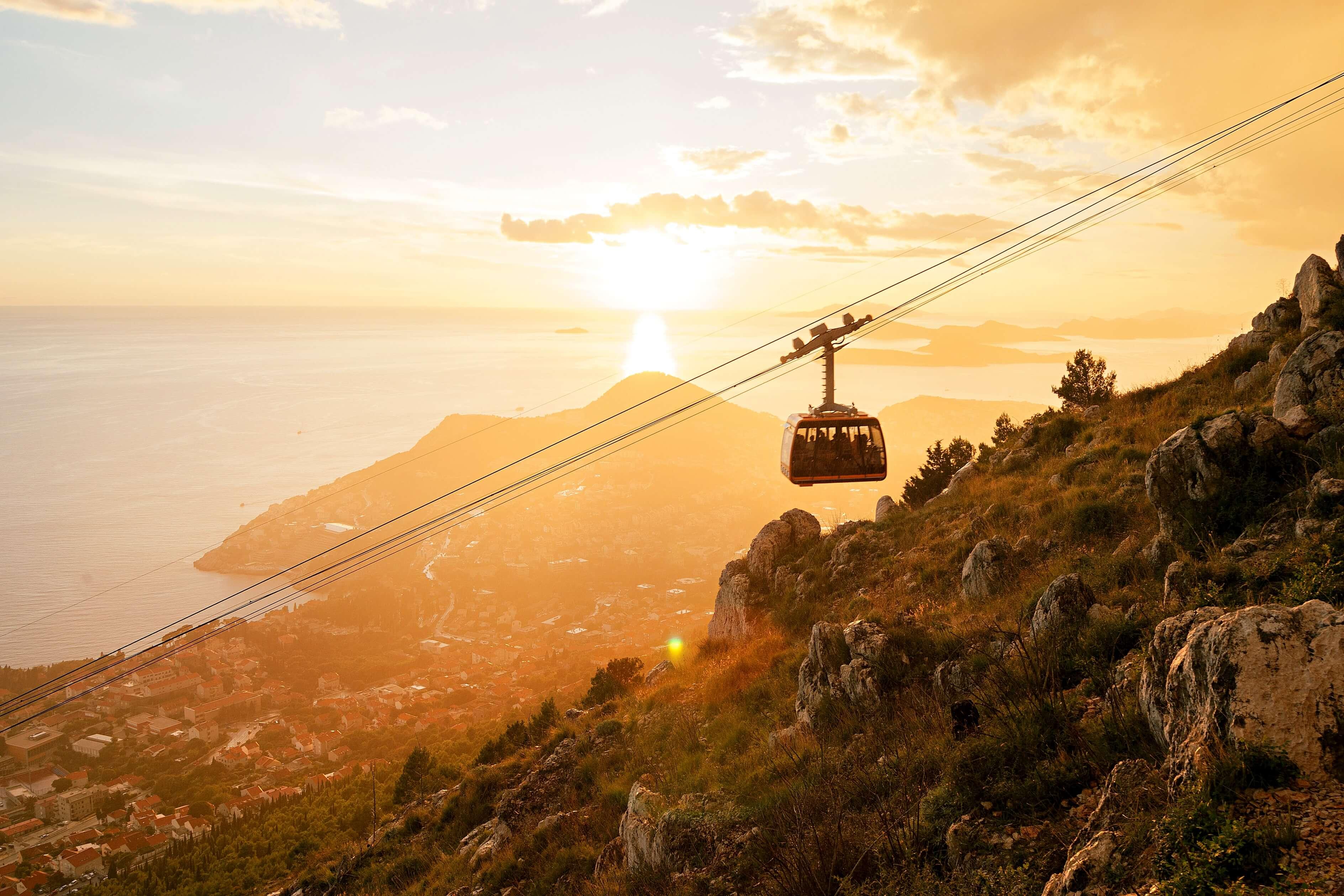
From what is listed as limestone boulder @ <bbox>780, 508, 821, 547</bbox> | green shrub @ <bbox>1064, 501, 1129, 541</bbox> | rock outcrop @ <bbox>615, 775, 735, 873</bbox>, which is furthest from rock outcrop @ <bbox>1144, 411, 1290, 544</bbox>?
limestone boulder @ <bbox>780, 508, 821, 547</bbox>

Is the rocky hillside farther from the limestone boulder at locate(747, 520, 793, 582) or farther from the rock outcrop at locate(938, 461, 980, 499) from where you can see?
the limestone boulder at locate(747, 520, 793, 582)

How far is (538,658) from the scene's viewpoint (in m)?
66.9

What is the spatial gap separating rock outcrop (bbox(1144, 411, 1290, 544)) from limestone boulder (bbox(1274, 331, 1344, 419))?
1.05m

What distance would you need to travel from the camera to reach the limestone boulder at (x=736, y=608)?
20766 millimetres

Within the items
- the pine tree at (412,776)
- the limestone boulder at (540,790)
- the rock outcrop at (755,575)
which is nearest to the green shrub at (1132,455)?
the rock outcrop at (755,575)

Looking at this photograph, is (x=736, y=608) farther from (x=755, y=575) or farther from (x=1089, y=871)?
(x=1089, y=871)

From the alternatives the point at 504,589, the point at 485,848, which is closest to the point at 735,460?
the point at 504,589

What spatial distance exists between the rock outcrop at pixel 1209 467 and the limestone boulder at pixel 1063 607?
1.80 metres

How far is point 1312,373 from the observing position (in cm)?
994

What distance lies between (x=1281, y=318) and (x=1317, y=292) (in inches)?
83.0

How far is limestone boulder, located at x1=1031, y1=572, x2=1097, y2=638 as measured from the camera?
8.25 meters

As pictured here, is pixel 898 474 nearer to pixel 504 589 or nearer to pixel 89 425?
pixel 504 589

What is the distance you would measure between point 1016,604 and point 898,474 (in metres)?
165

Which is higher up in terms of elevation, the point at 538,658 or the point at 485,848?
the point at 485,848
